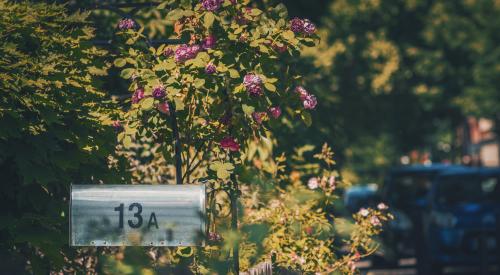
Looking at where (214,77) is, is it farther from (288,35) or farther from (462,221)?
(462,221)

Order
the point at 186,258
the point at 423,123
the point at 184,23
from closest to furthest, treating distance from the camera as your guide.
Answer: the point at 186,258, the point at 184,23, the point at 423,123

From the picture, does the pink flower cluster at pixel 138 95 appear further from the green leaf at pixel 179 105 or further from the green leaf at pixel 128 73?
the green leaf at pixel 179 105

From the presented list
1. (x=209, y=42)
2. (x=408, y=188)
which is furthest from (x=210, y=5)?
(x=408, y=188)

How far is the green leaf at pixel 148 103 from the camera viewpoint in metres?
6.38

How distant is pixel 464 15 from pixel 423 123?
14.6ft

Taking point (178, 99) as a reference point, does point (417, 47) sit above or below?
above

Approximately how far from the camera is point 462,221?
14234 millimetres

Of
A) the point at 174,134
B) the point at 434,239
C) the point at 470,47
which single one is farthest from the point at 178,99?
the point at 470,47

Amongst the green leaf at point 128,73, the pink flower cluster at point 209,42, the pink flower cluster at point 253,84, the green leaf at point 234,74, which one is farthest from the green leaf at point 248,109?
the green leaf at point 128,73

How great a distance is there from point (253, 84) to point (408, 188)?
449 inches

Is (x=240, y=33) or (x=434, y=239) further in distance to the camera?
(x=434, y=239)

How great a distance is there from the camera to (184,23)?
22.5ft

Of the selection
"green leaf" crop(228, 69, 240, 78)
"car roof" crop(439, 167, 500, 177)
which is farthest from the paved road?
"green leaf" crop(228, 69, 240, 78)

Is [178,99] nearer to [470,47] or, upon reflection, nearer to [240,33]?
[240,33]
